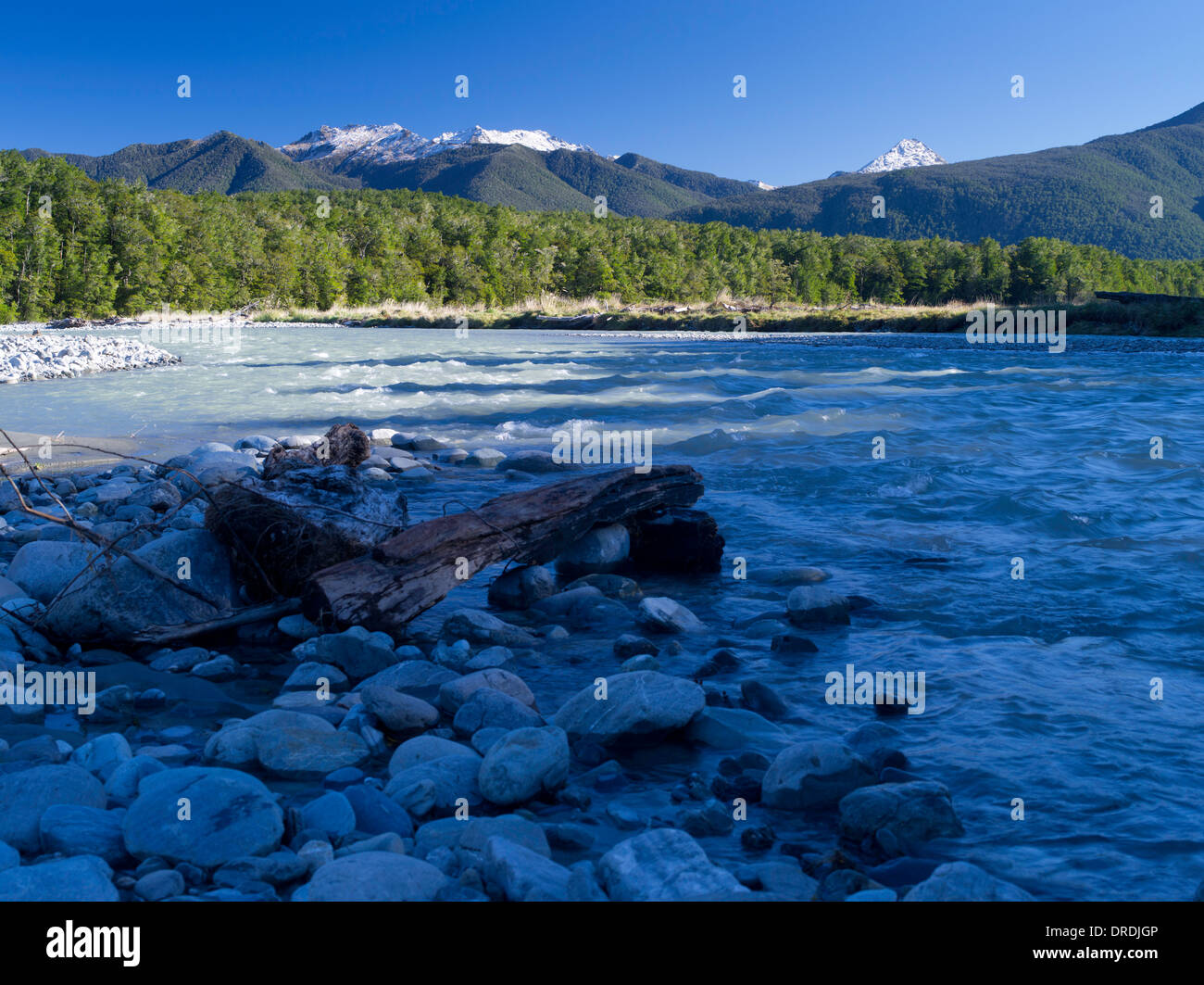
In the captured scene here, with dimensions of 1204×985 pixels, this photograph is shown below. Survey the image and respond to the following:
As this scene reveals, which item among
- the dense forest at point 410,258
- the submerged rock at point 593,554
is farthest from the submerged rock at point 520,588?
the dense forest at point 410,258

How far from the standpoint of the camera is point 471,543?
17.6ft

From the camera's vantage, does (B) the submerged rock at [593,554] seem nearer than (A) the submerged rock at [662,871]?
No

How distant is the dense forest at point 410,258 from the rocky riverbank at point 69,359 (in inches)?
1337

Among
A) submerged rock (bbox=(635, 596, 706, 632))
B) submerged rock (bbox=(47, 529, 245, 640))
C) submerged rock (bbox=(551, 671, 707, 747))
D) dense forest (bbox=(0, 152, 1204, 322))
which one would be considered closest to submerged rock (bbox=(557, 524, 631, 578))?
submerged rock (bbox=(635, 596, 706, 632))

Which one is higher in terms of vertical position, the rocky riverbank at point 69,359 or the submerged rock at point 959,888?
the rocky riverbank at point 69,359

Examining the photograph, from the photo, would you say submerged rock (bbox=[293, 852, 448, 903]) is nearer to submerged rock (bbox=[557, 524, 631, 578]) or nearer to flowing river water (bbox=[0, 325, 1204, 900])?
flowing river water (bbox=[0, 325, 1204, 900])

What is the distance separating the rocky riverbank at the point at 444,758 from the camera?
256 cm

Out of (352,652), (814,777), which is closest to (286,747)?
(352,652)

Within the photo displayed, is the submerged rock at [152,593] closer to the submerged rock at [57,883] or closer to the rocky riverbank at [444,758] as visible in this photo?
the rocky riverbank at [444,758]

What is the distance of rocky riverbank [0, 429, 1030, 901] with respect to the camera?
8.41ft

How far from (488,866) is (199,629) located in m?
2.82

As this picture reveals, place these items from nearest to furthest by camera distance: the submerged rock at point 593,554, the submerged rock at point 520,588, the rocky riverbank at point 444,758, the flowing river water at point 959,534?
the rocky riverbank at point 444,758, the flowing river water at point 959,534, the submerged rock at point 520,588, the submerged rock at point 593,554

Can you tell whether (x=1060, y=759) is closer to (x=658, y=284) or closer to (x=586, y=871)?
(x=586, y=871)

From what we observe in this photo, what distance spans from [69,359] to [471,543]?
21.7 m
